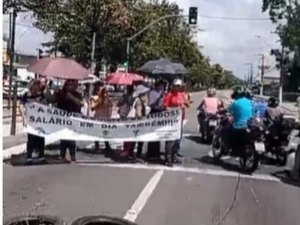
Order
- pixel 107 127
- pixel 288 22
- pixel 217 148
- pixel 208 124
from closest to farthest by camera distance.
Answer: pixel 107 127
pixel 217 148
pixel 208 124
pixel 288 22

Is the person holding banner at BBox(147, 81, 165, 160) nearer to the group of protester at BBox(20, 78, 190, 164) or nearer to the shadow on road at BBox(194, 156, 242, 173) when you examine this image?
the group of protester at BBox(20, 78, 190, 164)

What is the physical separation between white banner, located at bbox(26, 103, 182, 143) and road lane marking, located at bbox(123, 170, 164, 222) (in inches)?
71.9

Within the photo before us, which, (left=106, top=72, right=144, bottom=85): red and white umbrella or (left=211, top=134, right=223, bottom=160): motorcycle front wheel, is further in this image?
(left=106, top=72, right=144, bottom=85): red and white umbrella

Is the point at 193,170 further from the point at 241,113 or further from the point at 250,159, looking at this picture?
the point at 241,113

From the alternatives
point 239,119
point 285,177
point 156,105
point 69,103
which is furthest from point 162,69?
point 285,177

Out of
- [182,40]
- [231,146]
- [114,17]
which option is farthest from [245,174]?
[182,40]

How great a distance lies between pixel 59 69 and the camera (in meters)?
13.4

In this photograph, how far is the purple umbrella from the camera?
13.3 metres

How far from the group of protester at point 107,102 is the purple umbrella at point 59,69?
0.17 metres

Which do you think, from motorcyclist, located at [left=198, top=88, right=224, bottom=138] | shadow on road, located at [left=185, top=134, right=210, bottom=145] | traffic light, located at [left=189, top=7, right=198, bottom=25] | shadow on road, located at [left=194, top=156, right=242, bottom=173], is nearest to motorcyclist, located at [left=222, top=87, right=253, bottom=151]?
shadow on road, located at [left=194, top=156, right=242, bottom=173]

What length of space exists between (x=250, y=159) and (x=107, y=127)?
319 cm

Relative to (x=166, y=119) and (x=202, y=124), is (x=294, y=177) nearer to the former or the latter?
(x=166, y=119)

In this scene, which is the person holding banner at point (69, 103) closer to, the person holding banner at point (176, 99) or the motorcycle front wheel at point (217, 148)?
the person holding banner at point (176, 99)

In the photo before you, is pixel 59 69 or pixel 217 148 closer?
pixel 59 69
